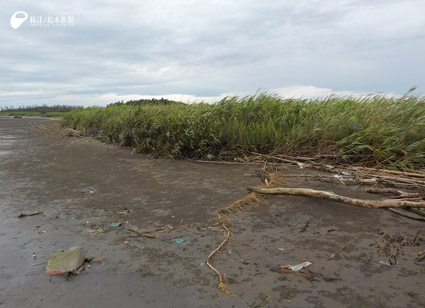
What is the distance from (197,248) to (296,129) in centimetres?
373

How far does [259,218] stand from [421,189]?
1.91 metres

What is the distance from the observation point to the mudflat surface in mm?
1682

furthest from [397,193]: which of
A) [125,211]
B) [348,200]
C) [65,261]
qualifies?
[65,261]

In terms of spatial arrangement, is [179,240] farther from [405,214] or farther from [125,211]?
[405,214]

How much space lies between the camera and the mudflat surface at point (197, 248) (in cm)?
168

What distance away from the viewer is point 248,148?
18.4ft

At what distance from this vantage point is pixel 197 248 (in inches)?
→ 88.3

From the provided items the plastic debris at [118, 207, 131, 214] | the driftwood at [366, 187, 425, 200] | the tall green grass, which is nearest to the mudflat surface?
the plastic debris at [118, 207, 131, 214]

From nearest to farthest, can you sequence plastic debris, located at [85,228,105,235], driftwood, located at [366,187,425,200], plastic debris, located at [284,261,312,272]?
plastic debris, located at [284,261,312,272]
plastic debris, located at [85,228,105,235]
driftwood, located at [366,187,425,200]

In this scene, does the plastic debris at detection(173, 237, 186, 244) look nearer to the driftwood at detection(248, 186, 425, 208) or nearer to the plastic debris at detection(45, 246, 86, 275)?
the plastic debris at detection(45, 246, 86, 275)

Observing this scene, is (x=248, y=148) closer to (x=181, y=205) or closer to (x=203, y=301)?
(x=181, y=205)

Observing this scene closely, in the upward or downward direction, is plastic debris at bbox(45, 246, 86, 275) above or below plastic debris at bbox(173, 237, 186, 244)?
above

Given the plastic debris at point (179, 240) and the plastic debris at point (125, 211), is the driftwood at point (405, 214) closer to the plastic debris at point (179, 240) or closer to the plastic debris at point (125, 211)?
the plastic debris at point (179, 240)

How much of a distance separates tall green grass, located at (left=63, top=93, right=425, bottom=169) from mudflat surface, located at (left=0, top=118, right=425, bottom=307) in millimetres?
1527
